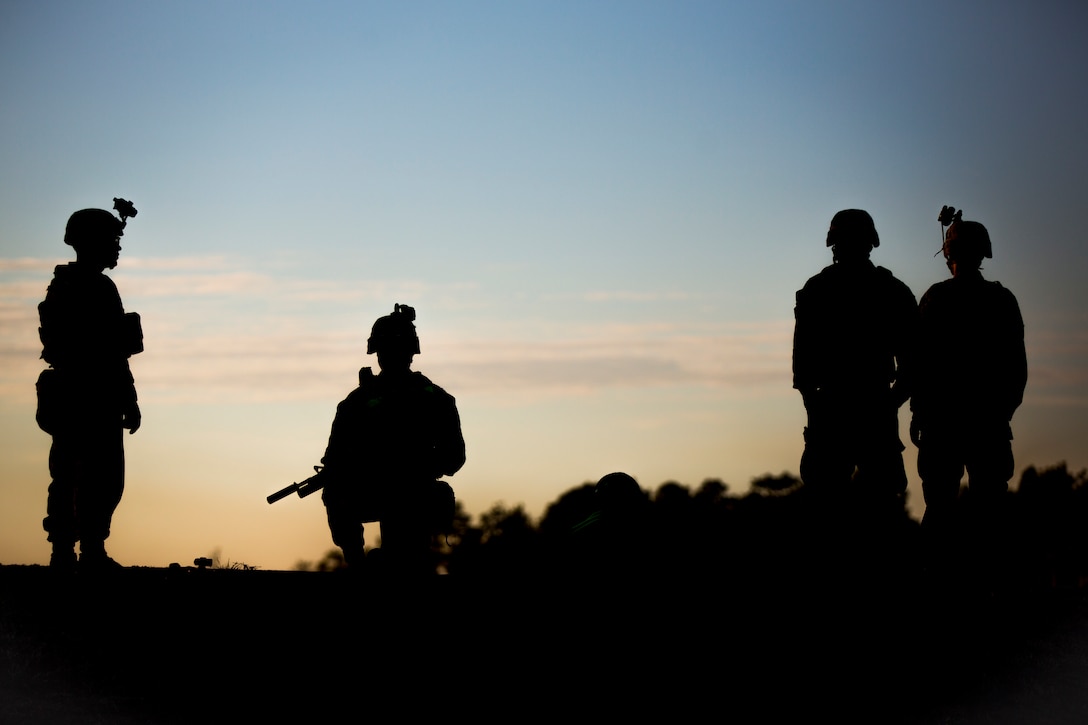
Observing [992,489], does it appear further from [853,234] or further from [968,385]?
[853,234]

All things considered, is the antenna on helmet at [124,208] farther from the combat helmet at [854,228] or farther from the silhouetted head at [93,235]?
the combat helmet at [854,228]

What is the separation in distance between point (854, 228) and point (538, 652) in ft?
13.2

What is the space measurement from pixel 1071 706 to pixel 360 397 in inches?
187

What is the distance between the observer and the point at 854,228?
10.1 meters

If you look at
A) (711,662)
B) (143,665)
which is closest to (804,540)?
(711,662)

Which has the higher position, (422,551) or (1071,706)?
(422,551)

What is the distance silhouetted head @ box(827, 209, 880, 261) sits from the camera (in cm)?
1011

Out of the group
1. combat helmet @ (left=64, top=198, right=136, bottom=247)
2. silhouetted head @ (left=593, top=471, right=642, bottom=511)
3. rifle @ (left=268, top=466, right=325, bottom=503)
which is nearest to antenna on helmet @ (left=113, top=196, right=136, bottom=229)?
combat helmet @ (left=64, top=198, right=136, bottom=247)

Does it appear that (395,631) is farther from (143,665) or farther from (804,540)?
(804,540)

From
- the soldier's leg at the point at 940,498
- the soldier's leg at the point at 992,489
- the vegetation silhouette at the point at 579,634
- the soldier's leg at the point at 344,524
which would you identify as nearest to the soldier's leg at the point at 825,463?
the vegetation silhouette at the point at 579,634

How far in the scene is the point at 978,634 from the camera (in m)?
8.70

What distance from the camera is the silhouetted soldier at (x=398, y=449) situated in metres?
9.23

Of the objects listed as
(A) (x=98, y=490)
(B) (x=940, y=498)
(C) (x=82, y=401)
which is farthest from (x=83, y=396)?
(B) (x=940, y=498)

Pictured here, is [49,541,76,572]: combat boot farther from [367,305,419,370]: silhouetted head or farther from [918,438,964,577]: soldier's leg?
[918,438,964,577]: soldier's leg
